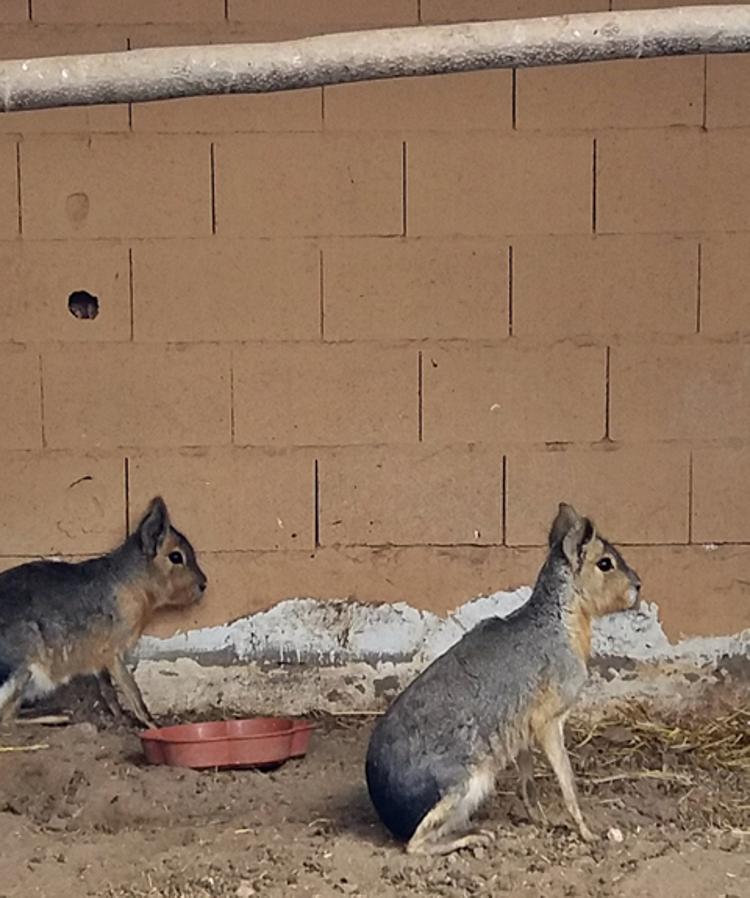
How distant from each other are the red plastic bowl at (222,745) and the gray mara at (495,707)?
0.80 metres

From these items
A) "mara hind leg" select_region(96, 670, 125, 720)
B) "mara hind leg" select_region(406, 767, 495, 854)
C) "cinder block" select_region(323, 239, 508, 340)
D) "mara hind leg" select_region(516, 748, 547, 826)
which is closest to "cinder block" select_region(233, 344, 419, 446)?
"cinder block" select_region(323, 239, 508, 340)

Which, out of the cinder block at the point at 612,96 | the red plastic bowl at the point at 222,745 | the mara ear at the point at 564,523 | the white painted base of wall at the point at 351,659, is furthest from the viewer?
the white painted base of wall at the point at 351,659

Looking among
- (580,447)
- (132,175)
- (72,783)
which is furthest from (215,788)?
(132,175)

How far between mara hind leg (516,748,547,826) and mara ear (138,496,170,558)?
5.96 ft

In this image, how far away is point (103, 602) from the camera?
20.3ft

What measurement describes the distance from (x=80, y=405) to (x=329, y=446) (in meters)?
0.97

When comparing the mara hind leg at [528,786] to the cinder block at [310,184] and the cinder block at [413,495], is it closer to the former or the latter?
the cinder block at [413,495]

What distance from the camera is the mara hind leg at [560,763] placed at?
478 centimetres

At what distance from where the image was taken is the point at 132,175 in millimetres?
6086

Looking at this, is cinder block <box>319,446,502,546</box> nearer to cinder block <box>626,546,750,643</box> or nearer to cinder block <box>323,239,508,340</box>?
cinder block <box>323,239,508,340</box>

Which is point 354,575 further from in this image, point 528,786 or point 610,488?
point 528,786

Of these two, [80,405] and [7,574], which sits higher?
[80,405]

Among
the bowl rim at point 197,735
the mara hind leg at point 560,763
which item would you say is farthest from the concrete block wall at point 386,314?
the mara hind leg at point 560,763

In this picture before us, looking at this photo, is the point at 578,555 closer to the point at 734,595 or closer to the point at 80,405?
the point at 734,595
